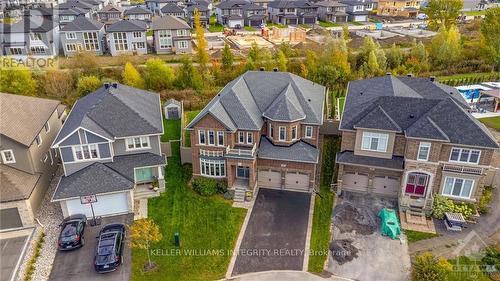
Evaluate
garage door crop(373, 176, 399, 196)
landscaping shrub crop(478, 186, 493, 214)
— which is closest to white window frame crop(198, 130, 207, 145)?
garage door crop(373, 176, 399, 196)

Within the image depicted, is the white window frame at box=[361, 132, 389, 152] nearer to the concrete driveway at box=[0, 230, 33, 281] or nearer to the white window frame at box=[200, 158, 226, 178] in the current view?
the white window frame at box=[200, 158, 226, 178]

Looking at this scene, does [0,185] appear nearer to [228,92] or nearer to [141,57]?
[228,92]

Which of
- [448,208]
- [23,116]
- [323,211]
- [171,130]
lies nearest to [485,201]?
[448,208]

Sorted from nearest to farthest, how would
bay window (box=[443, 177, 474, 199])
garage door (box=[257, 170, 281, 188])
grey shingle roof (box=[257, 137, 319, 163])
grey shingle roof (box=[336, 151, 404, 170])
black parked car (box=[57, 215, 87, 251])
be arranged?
black parked car (box=[57, 215, 87, 251])
bay window (box=[443, 177, 474, 199])
grey shingle roof (box=[336, 151, 404, 170])
grey shingle roof (box=[257, 137, 319, 163])
garage door (box=[257, 170, 281, 188])

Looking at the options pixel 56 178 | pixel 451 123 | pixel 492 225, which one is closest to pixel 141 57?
pixel 56 178

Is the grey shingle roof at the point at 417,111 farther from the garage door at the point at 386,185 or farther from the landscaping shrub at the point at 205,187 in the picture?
the landscaping shrub at the point at 205,187

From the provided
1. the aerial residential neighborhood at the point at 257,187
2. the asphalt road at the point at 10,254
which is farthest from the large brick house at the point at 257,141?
the asphalt road at the point at 10,254

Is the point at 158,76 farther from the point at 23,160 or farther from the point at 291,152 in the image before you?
the point at 291,152
